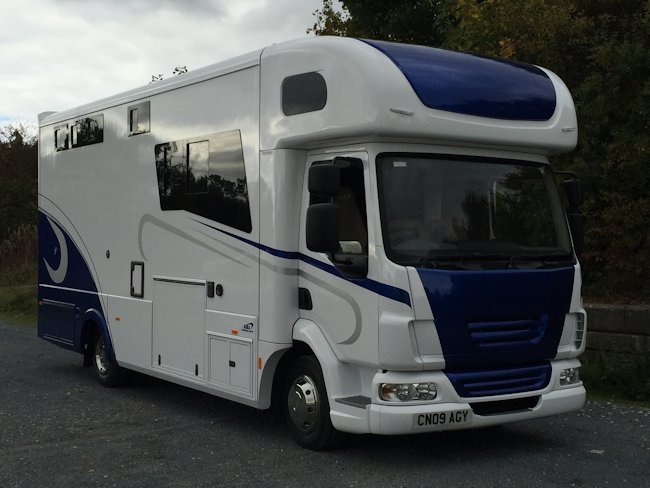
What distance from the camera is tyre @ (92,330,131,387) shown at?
967 centimetres

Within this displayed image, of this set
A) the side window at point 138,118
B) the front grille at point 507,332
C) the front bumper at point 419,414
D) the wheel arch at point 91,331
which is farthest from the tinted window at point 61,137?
the front grille at point 507,332

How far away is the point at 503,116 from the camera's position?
662cm

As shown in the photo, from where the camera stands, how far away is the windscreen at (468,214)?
6191 mm

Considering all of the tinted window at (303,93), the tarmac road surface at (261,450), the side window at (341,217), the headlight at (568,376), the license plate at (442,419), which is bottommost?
the tarmac road surface at (261,450)

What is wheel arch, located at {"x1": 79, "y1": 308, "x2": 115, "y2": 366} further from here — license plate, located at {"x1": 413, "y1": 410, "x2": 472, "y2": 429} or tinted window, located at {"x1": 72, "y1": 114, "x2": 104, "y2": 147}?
license plate, located at {"x1": 413, "y1": 410, "x2": 472, "y2": 429}

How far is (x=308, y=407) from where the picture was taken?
6.75 metres

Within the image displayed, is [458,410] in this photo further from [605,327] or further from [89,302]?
[89,302]

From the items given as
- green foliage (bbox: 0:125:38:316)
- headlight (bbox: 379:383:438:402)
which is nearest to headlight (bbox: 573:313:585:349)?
headlight (bbox: 379:383:438:402)

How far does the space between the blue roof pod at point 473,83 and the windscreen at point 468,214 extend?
0.40m

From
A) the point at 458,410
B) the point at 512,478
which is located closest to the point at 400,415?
the point at 458,410

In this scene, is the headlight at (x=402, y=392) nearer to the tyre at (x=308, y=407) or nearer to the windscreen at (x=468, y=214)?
the tyre at (x=308, y=407)

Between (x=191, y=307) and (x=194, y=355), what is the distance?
0.44 m

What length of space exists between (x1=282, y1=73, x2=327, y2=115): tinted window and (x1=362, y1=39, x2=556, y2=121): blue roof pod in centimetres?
50

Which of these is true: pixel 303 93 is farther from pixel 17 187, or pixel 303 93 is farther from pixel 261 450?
pixel 17 187
